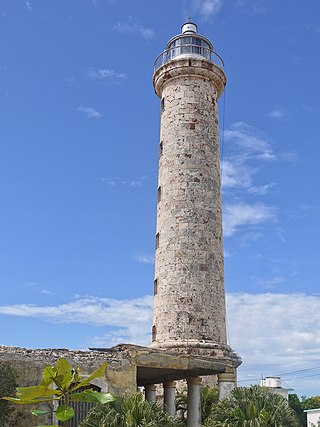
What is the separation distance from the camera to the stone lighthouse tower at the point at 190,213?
24672mm

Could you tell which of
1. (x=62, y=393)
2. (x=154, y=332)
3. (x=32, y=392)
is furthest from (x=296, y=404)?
(x=32, y=392)

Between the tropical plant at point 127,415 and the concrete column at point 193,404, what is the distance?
189 inches

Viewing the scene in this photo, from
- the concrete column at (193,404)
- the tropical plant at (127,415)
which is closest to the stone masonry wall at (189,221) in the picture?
the concrete column at (193,404)

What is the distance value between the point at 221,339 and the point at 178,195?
6.46m

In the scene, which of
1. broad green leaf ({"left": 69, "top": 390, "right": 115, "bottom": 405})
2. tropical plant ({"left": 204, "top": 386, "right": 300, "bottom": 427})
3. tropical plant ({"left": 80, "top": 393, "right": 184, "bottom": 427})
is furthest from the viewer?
tropical plant ({"left": 204, "top": 386, "right": 300, "bottom": 427})

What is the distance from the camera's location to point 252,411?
14.6 meters

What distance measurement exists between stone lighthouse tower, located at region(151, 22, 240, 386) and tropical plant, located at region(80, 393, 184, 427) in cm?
1028

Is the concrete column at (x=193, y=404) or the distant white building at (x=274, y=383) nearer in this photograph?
the concrete column at (x=193, y=404)

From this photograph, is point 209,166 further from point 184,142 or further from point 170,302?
point 170,302

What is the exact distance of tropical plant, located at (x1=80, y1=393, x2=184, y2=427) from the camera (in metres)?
12.9

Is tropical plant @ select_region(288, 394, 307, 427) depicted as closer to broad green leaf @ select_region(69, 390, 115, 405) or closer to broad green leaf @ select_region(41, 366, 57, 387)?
broad green leaf @ select_region(41, 366, 57, 387)

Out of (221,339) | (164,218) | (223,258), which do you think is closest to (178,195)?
(164,218)

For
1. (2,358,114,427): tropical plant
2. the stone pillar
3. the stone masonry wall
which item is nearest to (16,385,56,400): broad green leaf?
(2,358,114,427): tropical plant

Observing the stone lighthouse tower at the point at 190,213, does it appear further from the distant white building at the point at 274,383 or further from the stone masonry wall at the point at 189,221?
the distant white building at the point at 274,383
